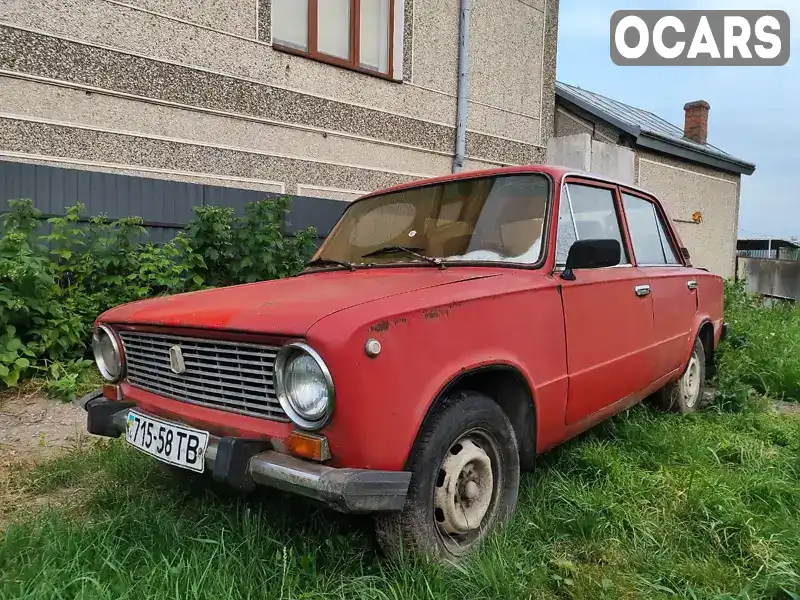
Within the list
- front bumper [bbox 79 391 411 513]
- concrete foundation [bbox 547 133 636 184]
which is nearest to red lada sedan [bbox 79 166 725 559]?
front bumper [bbox 79 391 411 513]

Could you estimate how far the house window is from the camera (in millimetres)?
7781

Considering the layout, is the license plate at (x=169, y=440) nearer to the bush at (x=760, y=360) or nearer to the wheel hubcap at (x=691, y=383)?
the wheel hubcap at (x=691, y=383)

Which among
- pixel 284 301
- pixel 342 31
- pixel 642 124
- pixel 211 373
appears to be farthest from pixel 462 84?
pixel 211 373

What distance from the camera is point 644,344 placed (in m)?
3.57

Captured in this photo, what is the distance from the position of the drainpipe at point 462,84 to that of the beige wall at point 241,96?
12 centimetres

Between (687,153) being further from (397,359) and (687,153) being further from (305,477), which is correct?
(305,477)

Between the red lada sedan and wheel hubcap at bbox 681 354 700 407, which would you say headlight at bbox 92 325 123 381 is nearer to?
the red lada sedan

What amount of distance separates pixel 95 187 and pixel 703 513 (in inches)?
223

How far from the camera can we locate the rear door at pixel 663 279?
3.81 metres

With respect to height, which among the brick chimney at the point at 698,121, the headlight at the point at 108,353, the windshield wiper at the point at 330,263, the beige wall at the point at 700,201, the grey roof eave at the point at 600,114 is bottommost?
the headlight at the point at 108,353

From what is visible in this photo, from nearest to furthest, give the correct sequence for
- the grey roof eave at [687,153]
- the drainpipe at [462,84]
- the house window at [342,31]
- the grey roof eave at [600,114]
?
1. the house window at [342,31]
2. the drainpipe at [462,84]
3. the grey roof eave at [600,114]
4. the grey roof eave at [687,153]

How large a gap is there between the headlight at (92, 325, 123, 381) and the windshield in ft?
4.06

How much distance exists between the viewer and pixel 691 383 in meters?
4.62

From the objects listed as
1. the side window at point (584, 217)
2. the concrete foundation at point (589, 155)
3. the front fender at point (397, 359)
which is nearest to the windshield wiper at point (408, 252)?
the front fender at point (397, 359)
